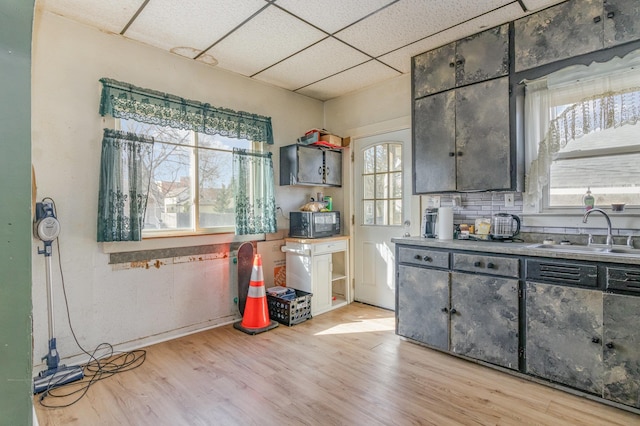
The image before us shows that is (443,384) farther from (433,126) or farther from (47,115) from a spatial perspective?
(47,115)

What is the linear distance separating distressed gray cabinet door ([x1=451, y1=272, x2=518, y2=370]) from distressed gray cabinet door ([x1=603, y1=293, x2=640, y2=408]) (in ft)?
1.62

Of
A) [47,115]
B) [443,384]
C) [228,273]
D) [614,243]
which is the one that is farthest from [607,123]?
[47,115]

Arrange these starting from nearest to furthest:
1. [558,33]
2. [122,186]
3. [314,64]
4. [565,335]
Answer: [565,335], [558,33], [122,186], [314,64]

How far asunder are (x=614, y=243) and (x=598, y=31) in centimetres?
149

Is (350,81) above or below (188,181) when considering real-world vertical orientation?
above

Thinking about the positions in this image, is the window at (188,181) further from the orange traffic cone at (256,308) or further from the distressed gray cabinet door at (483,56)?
the distressed gray cabinet door at (483,56)

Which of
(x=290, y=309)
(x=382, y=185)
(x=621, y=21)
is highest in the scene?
(x=621, y=21)

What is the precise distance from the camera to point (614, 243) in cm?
237

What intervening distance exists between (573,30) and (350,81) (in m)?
2.13

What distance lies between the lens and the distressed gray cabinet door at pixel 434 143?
9.83 ft

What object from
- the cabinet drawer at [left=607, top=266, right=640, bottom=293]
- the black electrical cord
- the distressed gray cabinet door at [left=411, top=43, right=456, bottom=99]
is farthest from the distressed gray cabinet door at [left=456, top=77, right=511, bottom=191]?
the black electrical cord

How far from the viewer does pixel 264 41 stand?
2928 mm

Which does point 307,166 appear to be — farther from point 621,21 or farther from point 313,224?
point 621,21

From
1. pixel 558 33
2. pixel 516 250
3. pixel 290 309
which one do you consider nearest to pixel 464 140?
pixel 558 33
